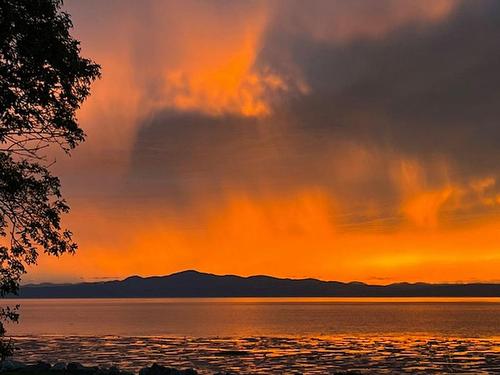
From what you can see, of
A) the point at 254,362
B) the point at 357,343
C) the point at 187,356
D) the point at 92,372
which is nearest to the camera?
the point at 92,372

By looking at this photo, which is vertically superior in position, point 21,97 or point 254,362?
point 21,97

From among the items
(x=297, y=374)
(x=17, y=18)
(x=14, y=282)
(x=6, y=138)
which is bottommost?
(x=297, y=374)

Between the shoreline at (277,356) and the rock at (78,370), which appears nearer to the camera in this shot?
the rock at (78,370)

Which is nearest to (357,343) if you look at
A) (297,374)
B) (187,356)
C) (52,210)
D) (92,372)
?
(187,356)

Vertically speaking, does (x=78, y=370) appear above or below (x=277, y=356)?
below

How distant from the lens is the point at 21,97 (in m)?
22.6

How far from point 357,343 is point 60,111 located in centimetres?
7750

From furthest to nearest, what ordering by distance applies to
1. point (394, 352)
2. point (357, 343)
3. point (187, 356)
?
point (357, 343)
point (394, 352)
point (187, 356)

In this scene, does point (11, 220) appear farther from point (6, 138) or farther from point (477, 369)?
point (477, 369)

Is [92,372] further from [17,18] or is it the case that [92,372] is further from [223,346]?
[223,346]

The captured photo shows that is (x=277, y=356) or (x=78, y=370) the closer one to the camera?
(x=78, y=370)

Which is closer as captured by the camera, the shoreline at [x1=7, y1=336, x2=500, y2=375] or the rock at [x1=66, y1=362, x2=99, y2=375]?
the rock at [x1=66, y1=362, x2=99, y2=375]

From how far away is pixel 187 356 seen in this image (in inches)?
2817

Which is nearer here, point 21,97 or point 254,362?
point 21,97
